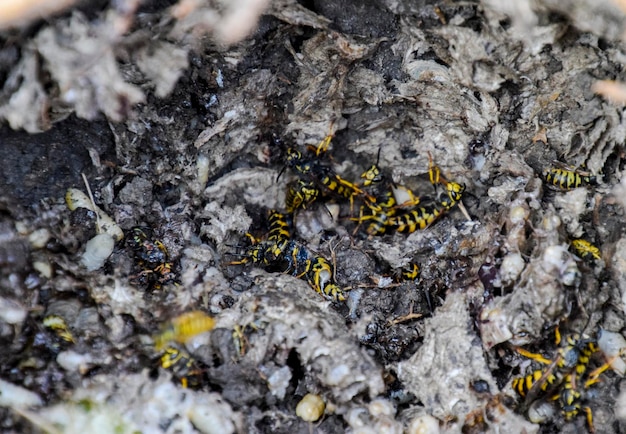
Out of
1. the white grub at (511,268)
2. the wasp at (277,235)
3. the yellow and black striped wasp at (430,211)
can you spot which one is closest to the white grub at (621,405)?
the white grub at (511,268)

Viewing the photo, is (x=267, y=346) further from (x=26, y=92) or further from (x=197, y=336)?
(x=26, y=92)

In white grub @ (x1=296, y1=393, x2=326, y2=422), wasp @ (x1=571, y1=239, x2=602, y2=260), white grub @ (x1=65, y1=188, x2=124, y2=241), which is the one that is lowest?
white grub @ (x1=296, y1=393, x2=326, y2=422)

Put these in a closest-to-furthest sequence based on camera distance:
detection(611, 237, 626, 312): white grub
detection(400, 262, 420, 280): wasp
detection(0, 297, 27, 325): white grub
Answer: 1. detection(0, 297, 27, 325): white grub
2. detection(611, 237, 626, 312): white grub
3. detection(400, 262, 420, 280): wasp

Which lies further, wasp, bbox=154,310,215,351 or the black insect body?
the black insect body

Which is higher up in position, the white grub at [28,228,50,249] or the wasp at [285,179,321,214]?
the white grub at [28,228,50,249]

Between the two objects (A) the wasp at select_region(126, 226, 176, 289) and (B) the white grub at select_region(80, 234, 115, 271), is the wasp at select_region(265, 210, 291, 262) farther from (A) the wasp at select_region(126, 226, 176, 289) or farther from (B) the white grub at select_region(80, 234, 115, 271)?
(B) the white grub at select_region(80, 234, 115, 271)

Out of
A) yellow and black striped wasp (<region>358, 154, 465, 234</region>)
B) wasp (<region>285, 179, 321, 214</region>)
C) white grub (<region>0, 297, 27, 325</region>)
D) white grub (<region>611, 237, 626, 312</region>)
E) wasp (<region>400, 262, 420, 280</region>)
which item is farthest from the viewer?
wasp (<region>285, 179, 321, 214</region>)

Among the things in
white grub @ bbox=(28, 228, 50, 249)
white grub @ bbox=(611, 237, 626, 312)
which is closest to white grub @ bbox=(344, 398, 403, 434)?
white grub @ bbox=(611, 237, 626, 312)

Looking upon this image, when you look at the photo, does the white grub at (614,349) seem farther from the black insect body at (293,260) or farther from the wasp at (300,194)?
the wasp at (300,194)
